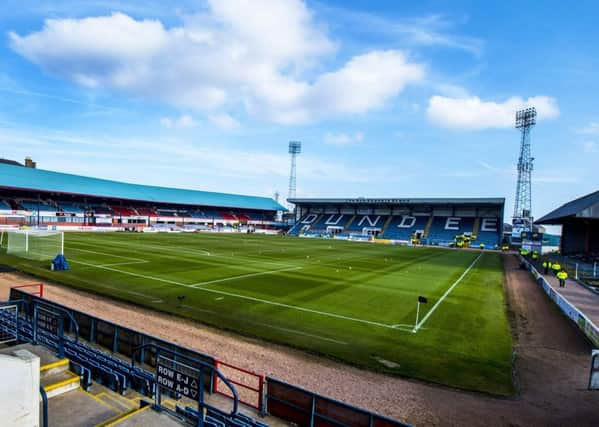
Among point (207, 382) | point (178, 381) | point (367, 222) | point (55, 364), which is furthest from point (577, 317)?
point (367, 222)

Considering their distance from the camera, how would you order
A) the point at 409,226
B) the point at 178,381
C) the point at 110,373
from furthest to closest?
1. the point at 409,226
2. the point at 110,373
3. the point at 178,381

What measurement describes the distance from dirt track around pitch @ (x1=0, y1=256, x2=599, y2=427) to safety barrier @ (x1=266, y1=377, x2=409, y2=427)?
213cm

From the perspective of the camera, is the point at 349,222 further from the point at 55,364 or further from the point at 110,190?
the point at 55,364

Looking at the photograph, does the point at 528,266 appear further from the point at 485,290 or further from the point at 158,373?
the point at 158,373

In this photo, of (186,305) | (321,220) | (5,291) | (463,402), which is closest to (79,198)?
(321,220)

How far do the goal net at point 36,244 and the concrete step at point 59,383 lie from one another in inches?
926

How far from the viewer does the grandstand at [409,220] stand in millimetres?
80188

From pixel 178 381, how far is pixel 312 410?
289 cm

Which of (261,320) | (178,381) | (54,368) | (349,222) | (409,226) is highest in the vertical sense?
(409,226)

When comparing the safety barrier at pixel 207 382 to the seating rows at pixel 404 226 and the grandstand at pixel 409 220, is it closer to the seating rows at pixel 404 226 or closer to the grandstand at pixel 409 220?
the grandstand at pixel 409 220

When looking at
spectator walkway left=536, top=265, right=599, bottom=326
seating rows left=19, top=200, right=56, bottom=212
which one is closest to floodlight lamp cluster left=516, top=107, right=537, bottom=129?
spectator walkway left=536, top=265, right=599, bottom=326

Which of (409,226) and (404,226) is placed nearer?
(409,226)

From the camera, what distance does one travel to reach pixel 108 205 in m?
84.9

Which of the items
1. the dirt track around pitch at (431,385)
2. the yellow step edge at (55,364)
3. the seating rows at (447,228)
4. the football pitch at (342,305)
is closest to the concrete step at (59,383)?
the yellow step edge at (55,364)
